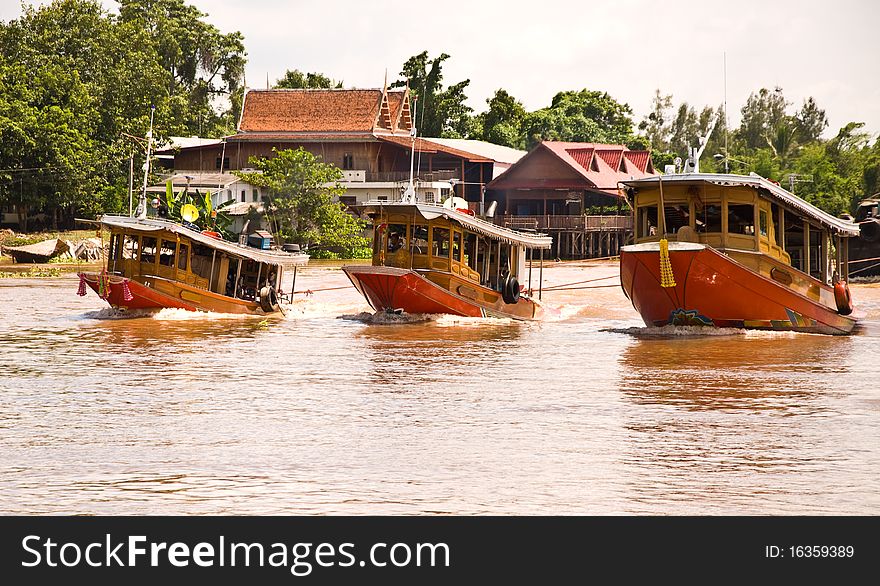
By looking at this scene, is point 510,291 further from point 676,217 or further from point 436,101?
Answer: point 436,101

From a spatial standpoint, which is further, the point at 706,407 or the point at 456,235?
the point at 456,235

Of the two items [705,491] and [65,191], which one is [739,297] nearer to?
[705,491]

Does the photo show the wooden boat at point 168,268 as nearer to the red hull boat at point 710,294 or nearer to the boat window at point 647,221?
the boat window at point 647,221

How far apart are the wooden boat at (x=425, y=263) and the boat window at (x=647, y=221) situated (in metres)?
3.96

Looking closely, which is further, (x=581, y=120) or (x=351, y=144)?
(x=581, y=120)

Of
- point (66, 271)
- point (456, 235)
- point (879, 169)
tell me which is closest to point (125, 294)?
point (456, 235)

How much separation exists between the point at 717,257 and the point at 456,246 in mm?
6631

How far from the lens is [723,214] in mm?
21953

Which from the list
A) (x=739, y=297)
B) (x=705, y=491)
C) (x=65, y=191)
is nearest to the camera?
(x=705, y=491)

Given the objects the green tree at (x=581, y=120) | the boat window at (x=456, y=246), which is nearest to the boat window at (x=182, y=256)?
the boat window at (x=456, y=246)

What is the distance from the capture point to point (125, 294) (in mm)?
25484

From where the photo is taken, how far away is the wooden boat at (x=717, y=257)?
2167 cm

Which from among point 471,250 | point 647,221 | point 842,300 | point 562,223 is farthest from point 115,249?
point 562,223
